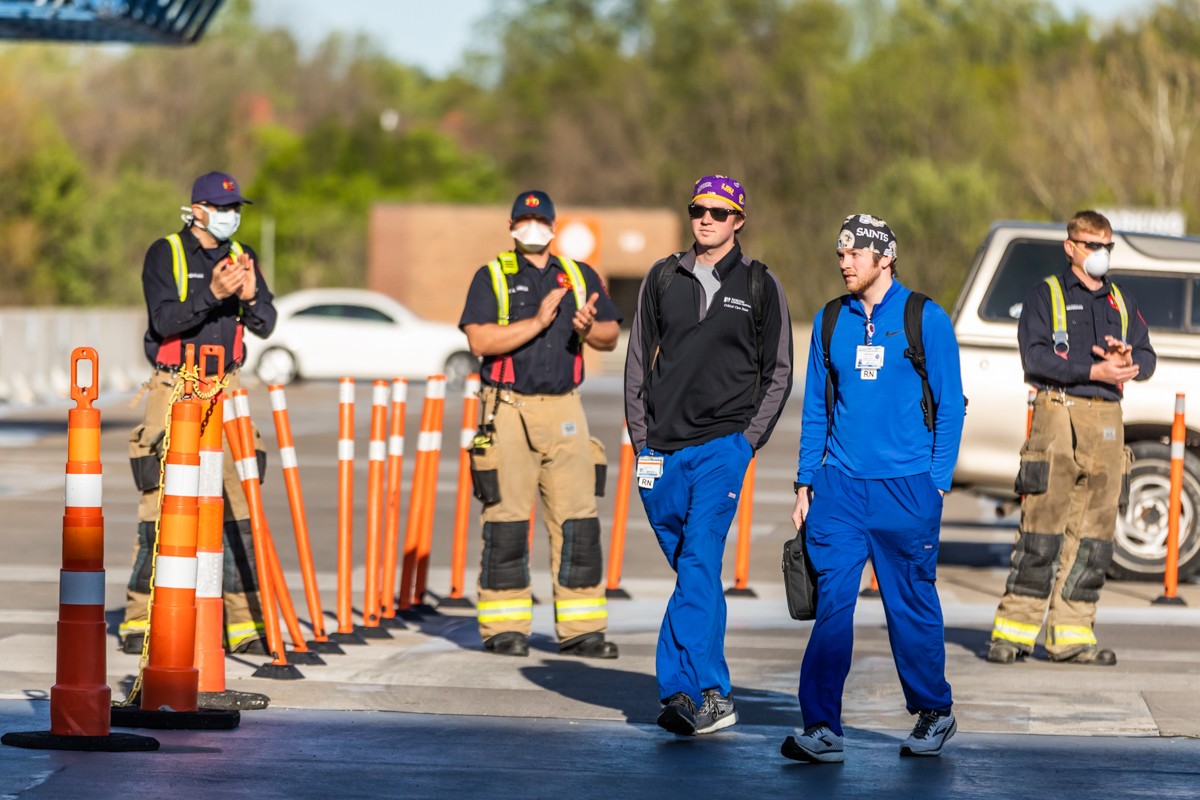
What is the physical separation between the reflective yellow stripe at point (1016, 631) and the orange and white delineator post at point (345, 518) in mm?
2945

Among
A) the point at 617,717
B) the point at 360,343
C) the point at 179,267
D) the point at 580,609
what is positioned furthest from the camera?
the point at 360,343

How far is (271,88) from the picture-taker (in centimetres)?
11206

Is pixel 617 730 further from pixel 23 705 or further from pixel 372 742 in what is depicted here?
pixel 23 705

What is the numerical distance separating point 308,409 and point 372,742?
2333 cm

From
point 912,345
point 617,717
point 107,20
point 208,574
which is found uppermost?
point 107,20

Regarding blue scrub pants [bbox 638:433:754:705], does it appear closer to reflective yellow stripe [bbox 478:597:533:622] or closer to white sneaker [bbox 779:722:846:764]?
white sneaker [bbox 779:722:846:764]

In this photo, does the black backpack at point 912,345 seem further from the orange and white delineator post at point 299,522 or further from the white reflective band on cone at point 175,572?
the orange and white delineator post at point 299,522

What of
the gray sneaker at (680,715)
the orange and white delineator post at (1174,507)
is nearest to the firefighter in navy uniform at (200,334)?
the gray sneaker at (680,715)

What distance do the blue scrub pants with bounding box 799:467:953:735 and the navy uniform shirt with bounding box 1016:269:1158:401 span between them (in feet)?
8.95

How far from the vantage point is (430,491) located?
1116 centimetres

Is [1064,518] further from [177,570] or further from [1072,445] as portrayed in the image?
[177,570]

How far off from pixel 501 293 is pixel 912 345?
9.54 feet

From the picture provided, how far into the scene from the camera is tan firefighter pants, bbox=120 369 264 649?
968 cm

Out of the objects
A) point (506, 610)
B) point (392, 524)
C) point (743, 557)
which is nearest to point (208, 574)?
point (506, 610)
